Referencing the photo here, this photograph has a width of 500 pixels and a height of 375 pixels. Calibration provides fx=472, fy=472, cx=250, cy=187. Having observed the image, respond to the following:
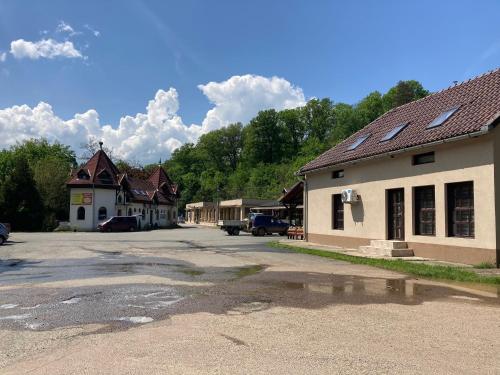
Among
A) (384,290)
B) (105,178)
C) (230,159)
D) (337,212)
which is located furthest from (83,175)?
(230,159)

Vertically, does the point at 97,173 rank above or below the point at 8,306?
above

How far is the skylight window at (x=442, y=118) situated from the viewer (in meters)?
17.9

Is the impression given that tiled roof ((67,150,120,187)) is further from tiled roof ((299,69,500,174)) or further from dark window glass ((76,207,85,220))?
tiled roof ((299,69,500,174))

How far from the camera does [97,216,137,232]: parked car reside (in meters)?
49.1

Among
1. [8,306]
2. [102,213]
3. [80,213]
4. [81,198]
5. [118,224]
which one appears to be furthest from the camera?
[102,213]

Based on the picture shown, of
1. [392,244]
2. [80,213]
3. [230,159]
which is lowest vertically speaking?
[392,244]

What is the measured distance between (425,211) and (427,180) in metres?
1.24

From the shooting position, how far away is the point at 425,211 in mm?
17938

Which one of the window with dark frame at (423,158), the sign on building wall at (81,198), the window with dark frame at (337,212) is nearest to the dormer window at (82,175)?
the sign on building wall at (81,198)

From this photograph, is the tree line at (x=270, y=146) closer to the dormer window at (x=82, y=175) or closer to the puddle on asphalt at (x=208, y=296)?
the dormer window at (x=82, y=175)

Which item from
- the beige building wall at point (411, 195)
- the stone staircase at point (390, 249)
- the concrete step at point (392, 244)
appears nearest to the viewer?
the beige building wall at point (411, 195)

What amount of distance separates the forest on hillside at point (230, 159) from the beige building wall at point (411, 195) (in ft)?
131

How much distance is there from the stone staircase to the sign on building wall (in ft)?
141

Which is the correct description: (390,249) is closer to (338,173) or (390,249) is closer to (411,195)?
(411,195)
